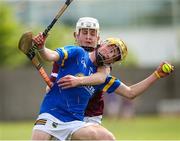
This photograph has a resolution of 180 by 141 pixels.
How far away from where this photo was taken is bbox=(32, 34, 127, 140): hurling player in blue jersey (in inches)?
395

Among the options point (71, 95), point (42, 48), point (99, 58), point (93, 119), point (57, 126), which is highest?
point (42, 48)

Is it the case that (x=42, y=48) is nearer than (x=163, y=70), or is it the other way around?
(x=42, y=48)

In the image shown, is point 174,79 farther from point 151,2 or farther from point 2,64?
point 151,2

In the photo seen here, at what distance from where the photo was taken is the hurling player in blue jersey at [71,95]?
10.0 metres

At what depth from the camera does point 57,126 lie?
1016cm

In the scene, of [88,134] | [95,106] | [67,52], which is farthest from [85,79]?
[95,106]

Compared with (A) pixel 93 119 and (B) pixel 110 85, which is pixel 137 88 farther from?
(A) pixel 93 119

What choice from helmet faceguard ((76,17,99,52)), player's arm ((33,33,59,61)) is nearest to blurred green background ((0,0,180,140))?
helmet faceguard ((76,17,99,52))

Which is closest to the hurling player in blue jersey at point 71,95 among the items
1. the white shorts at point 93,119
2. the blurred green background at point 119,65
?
the white shorts at point 93,119

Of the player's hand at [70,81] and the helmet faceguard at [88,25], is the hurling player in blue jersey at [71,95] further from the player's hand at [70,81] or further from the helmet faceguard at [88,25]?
the helmet faceguard at [88,25]

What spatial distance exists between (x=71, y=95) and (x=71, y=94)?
0.01 metres

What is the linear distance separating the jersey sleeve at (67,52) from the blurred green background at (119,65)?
1176 centimetres

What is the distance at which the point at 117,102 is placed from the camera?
3503 cm

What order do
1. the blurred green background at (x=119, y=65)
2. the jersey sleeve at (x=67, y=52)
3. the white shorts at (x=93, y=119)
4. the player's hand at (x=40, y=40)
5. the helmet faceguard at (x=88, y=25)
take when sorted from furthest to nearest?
1. the blurred green background at (x=119, y=65)
2. the white shorts at (x=93, y=119)
3. the helmet faceguard at (x=88, y=25)
4. the jersey sleeve at (x=67, y=52)
5. the player's hand at (x=40, y=40)
